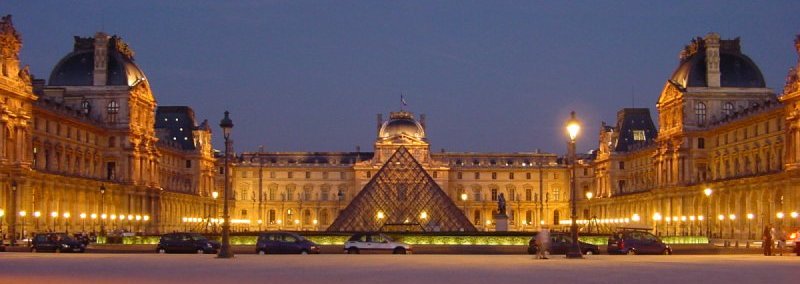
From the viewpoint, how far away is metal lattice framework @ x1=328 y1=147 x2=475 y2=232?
6019 cm

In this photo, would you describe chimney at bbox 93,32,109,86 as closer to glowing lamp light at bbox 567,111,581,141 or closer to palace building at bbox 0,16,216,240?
palace building at bbox 0,16,216,240

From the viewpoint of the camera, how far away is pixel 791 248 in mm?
44500

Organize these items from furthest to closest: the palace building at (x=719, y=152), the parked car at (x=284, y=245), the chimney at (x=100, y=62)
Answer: the chimney at (x=100, y=62) → the palace building at (x=719, y=152) → the parked car at (x=284, y=245)

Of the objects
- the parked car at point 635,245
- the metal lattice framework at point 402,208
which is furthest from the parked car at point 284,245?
the metal lattice framework at point 402,208

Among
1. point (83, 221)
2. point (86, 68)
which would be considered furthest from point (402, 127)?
point (83, 221)

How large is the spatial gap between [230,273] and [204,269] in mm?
1935

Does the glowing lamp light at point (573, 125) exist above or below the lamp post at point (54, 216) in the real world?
above

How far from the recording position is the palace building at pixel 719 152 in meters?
67.9

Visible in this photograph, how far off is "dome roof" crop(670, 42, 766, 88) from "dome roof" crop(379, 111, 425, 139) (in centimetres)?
5598

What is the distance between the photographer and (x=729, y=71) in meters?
86.5

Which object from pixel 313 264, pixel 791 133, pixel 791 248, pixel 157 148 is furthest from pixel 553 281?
pixel 157 148

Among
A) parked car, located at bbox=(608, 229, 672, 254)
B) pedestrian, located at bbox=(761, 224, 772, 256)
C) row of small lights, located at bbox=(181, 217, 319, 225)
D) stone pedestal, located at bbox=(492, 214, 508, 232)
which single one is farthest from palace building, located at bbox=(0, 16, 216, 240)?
pedestrian, located at bbox=(761, 224, 772, 256)

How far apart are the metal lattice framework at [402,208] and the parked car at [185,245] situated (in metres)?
16.0

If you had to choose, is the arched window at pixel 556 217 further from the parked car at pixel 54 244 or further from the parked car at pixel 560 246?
the parked car at pixel 54 244
